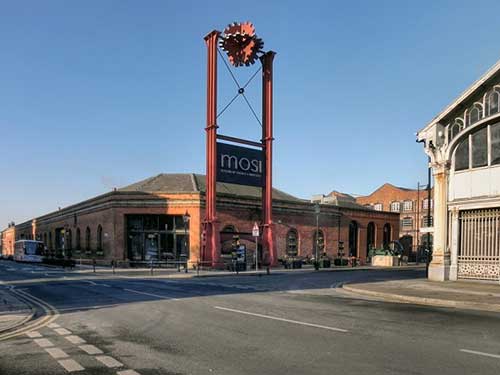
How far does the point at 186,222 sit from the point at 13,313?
89.4 feet

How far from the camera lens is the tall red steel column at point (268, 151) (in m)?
40.4

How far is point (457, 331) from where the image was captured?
9.91 m

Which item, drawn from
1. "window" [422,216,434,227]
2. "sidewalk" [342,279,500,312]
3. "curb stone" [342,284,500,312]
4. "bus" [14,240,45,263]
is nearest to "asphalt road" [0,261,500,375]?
"curb stone" [342,284,500,312]

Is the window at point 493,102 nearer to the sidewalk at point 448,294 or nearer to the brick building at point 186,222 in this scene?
the sidewalk at point 448,294

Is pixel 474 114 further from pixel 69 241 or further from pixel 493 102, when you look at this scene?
pixel 69 241

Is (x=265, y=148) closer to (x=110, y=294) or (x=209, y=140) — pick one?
(x=209, y=140)

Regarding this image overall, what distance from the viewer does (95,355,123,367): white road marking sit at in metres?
7.16

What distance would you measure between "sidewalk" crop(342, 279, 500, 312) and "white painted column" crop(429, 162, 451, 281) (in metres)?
0.82

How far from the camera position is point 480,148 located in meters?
21.7

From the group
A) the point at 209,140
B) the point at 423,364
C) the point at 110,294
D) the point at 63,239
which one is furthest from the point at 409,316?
the point at 63,239

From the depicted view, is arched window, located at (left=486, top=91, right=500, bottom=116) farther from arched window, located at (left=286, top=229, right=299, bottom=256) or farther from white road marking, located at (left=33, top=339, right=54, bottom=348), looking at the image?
arched window, located at (left=286, top=229, right=299, bottom=256)

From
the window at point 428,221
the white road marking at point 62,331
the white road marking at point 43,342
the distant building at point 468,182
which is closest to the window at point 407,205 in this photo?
the window at point 428,221

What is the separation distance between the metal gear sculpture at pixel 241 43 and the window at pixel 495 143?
71.0ft

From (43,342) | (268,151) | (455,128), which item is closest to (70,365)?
(43,342)
